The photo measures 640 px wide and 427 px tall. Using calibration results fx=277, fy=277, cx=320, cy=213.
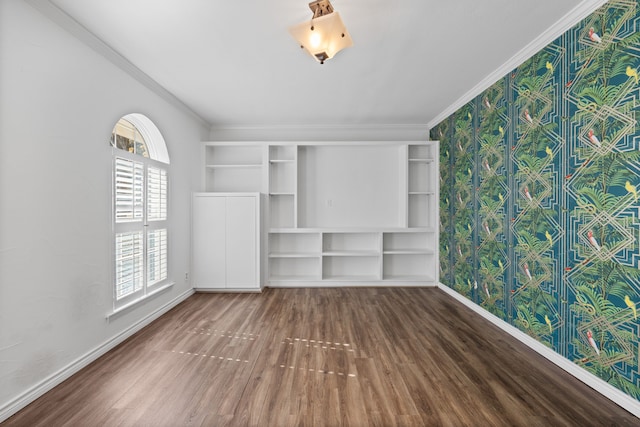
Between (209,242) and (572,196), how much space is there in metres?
4.07

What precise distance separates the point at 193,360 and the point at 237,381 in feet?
1.74

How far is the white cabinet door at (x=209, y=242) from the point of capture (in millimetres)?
4059

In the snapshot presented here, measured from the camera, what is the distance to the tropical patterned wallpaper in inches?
67.4

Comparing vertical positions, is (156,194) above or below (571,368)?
above

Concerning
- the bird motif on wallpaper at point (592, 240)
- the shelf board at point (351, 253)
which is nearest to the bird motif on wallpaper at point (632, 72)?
the bird motif on wallpaper at point (592, 240)

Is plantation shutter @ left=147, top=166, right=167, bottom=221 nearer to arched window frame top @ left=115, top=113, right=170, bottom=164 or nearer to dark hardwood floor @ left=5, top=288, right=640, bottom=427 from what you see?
arched window frame top @ left=115, top=113, right=170, bottom=164

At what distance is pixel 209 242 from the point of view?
4062 mm

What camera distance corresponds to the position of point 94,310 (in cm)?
229

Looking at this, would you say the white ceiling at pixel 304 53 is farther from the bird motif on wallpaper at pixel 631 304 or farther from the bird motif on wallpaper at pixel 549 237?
the bird motif on wallpaper at pixel 631 304

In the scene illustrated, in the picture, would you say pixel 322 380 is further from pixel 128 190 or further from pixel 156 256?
pixel 128 190

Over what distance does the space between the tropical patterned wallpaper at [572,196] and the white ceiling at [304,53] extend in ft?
1.16

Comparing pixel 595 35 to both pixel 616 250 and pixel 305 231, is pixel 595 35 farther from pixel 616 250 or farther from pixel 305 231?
pixel 305 231

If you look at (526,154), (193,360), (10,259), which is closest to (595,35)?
(526,154)

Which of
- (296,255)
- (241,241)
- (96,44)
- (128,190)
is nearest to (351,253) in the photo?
(296,255)
